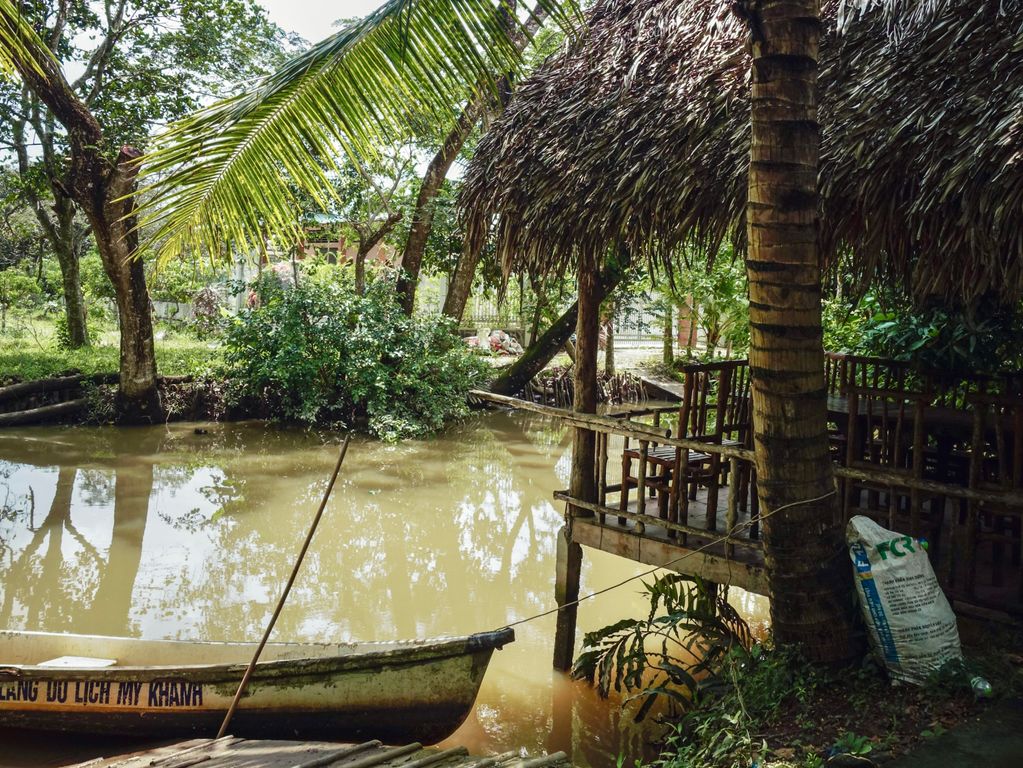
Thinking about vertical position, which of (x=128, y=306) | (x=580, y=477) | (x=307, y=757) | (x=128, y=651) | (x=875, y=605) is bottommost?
(x=128, y=651)

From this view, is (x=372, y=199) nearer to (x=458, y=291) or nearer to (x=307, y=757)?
(x=458, y=291)

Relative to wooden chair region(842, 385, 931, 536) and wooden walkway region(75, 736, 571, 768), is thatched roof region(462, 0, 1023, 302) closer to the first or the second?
wooden chair region(842, 385, 931, 536)

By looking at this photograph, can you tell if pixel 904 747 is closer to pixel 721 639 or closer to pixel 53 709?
pixel 721 639

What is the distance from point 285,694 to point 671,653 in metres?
2.97

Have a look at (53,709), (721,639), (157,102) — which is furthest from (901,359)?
(157,102)

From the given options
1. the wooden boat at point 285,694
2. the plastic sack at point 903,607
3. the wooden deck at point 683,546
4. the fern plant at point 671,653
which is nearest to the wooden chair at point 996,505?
the plastic sack at point 903,607

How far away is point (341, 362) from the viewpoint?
46.5 ft

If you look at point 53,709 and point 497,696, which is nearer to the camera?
point 53,709

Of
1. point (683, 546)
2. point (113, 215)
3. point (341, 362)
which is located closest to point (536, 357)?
point (341, 362)

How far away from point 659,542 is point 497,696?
5.09 ft

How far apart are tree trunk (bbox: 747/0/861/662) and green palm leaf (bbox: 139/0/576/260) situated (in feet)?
3.06

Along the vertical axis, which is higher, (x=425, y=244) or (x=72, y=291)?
(x=425, y=244)

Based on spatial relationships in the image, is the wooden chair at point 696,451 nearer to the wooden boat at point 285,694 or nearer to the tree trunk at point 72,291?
the wooden boat at point 285,694

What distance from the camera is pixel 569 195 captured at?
5461mm
